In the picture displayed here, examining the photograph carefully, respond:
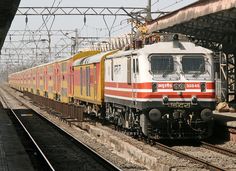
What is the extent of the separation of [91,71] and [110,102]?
3509mm

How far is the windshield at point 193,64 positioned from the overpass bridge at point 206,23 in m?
1.88

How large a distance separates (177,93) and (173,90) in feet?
0.48

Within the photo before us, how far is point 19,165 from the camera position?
1210 cm

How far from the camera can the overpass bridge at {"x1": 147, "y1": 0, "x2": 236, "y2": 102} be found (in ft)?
56.7

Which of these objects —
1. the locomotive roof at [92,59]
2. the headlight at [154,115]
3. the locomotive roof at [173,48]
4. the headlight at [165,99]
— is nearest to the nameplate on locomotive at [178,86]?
the headlight at [165,99]

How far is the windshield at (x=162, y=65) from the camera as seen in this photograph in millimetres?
14961

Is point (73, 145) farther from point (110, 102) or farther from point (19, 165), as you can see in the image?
point (19, 165)

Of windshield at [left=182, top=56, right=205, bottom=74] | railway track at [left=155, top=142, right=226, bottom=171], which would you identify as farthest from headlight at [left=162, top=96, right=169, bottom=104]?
railway track at [left=155, top=142, right=226, bottom=171]

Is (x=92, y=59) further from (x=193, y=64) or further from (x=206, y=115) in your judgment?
(x=206, y=115)

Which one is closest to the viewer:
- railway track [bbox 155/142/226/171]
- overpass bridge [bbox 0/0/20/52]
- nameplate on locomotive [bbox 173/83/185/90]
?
railway track [bbox 155/142/226/171]

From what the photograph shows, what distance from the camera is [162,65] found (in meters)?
15.1

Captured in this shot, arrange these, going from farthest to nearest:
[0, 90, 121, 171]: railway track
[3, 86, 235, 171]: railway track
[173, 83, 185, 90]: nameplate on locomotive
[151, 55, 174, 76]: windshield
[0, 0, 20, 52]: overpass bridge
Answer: [151, 55, 174, 76]: windshield → [173, 83, 185, 90]: nameplate on locomotive → [0, 0, 20, 52]: overpass bridge → [0, 90, 121, 171]: railway track → [3, 86, 235, 171]: railway track

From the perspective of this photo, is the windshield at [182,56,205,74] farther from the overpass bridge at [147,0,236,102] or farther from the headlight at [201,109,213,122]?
the overpass bridge at [147,0,236,102]

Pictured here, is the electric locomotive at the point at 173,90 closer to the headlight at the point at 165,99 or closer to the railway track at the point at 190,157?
the headlight at the point at 165,99
